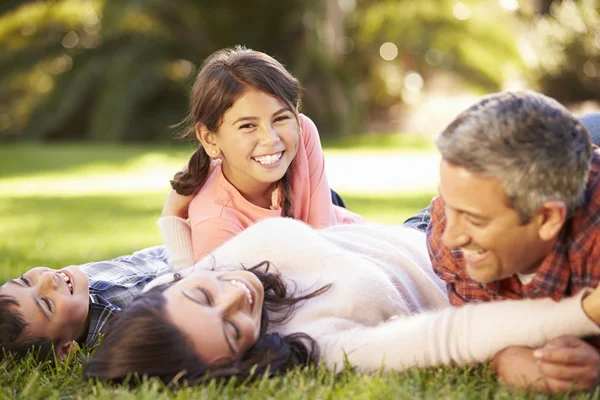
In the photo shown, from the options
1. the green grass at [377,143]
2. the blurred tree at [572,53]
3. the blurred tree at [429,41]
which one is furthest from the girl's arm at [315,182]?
the blurred tree at [429,41]

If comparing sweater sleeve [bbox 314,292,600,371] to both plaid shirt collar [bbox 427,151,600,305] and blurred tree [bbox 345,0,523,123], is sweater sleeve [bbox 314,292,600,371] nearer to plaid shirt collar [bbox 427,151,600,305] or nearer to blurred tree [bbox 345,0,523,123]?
plaid shirt collar [bbox 427,151,600,305]

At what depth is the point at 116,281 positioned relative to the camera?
3.91m

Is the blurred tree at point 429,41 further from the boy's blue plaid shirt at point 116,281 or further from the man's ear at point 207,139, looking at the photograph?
the man's ear at point 207,139

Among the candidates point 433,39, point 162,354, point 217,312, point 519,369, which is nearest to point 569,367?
point 519,369

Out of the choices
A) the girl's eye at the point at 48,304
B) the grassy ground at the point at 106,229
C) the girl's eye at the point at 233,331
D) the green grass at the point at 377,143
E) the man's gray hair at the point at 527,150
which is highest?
the man's gray hair at the point at 527,150

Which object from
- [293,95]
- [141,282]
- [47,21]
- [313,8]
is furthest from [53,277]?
[47,21]

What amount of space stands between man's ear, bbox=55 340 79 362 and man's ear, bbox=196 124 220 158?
1.30 meters

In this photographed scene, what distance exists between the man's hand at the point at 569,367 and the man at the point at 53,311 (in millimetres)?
1701

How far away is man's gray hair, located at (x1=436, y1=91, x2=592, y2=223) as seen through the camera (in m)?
2.11

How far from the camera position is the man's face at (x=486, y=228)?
7.09 ft

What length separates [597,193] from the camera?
227 cm

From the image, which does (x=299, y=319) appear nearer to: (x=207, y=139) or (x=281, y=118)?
(x=281, y=118)

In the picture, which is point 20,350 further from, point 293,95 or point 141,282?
point 293,95

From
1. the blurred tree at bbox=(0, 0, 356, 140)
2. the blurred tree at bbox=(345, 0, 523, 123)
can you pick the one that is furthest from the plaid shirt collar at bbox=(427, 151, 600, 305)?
the blurred tree at bbox=(345, 0, 523, 123)
